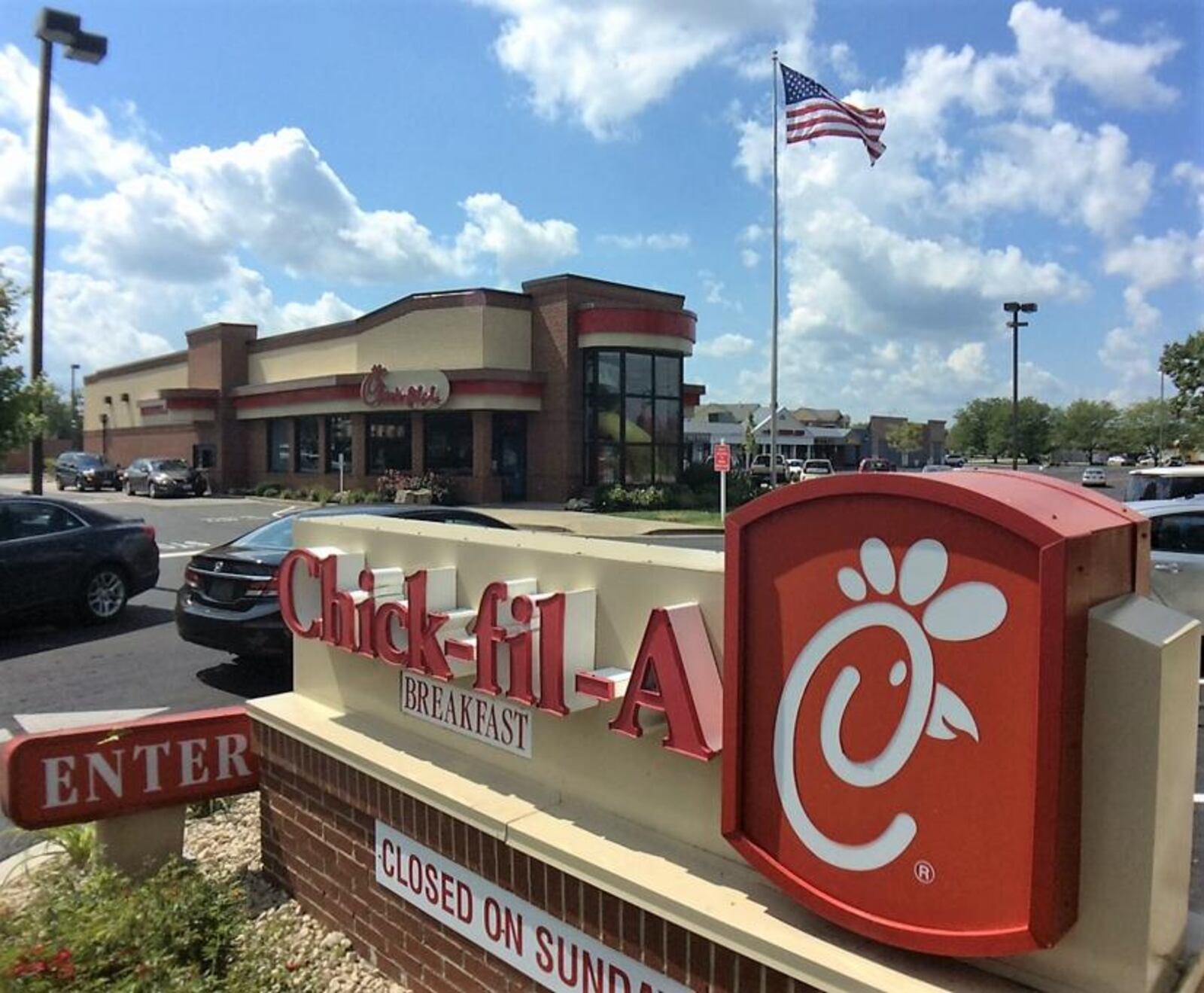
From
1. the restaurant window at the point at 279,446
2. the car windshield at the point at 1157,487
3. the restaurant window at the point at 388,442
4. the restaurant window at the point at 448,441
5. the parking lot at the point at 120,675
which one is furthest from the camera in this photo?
the restaurant window at the point at 279,446

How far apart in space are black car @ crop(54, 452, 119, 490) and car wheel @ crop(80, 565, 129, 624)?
35408mm

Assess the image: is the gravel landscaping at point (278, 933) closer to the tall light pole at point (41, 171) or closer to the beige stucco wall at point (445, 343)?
the tall light pole at point (41, 171)

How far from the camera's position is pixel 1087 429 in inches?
4296

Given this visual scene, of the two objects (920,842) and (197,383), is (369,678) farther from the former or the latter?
(197,383)

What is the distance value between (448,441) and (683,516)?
9.53 meters

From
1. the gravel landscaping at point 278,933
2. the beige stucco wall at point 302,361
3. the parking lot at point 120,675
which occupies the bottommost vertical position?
the gravel landscaping at point 278,933

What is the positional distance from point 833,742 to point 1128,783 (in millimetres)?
588

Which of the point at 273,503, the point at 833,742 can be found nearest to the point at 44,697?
the point at 833,742

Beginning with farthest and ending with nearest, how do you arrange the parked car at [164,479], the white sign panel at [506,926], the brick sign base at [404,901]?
the parked car at [164,479], the white sign panel at [506,926], the brick sign base at [404,901]

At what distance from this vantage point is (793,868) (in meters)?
2.14

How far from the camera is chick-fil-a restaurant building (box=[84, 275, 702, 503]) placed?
29.8m

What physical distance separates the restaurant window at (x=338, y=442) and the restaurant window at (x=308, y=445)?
705mm

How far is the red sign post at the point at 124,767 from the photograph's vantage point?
366cm

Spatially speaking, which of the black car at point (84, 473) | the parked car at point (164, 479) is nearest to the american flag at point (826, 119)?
the parked car at point (164, 479)
